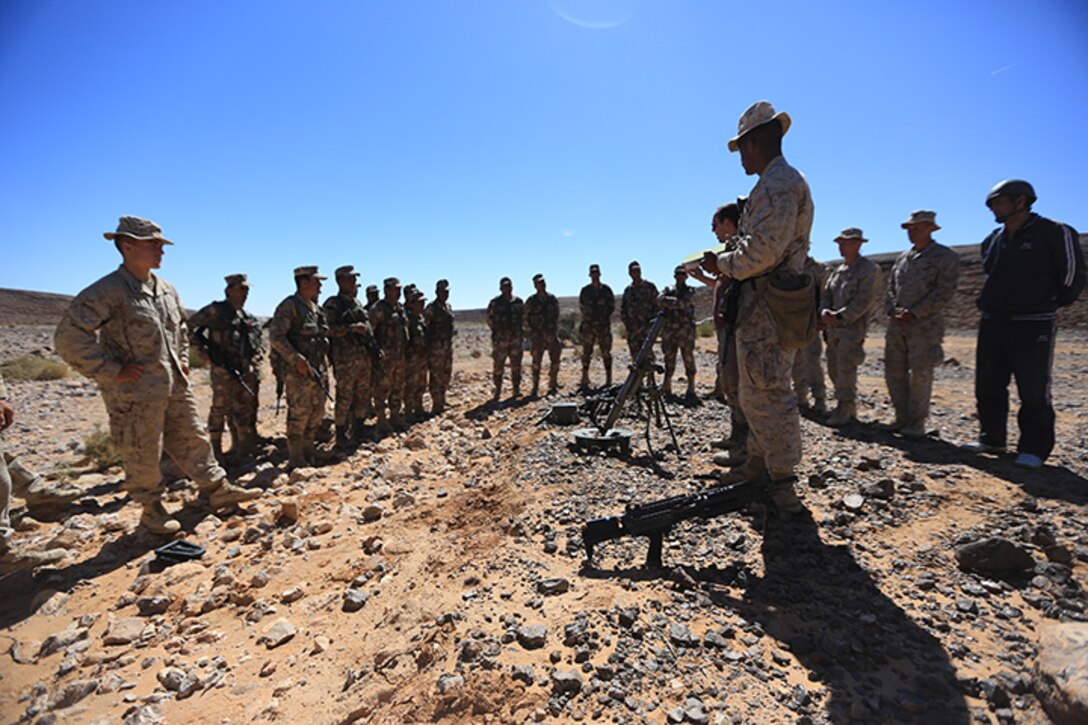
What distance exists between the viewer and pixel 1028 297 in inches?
176

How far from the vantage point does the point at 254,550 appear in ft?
13.4

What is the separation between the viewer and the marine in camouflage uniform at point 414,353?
862 cm

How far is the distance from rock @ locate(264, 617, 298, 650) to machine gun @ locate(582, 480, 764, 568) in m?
1.90

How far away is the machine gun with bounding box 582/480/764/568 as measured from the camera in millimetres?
2885

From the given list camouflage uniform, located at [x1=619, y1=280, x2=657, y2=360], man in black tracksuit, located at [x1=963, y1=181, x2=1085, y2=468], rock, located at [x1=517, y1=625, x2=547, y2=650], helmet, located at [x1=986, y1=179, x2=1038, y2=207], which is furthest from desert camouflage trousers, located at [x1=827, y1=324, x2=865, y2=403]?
rock, located at [x1=517, y1=625, x2=547, y2=650]

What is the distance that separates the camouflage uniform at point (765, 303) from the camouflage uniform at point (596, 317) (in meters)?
6.58

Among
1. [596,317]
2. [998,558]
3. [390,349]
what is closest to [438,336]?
[390,349]

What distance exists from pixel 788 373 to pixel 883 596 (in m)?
1.40

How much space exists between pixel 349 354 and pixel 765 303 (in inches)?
232

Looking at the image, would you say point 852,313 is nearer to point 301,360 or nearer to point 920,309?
point 920,309

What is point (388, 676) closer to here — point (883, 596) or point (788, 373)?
point (883, 596)

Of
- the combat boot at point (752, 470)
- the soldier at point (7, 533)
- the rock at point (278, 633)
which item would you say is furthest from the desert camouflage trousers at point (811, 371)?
the soldier at point (7, 533)

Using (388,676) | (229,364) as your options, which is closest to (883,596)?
(388,676)

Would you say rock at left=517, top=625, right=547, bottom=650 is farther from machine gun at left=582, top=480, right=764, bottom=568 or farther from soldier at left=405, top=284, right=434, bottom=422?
soldier at left=405, top=284, right=434, bottom=422
